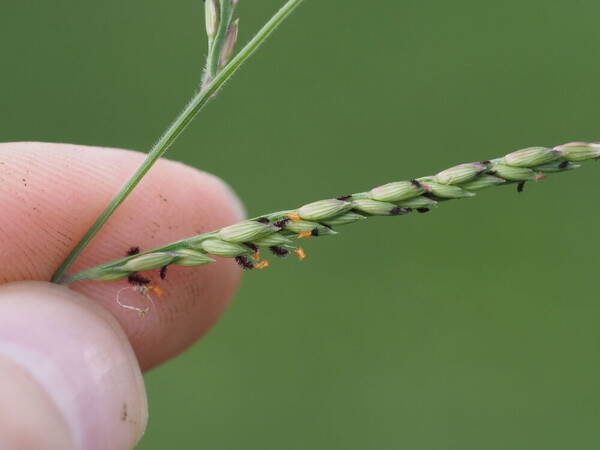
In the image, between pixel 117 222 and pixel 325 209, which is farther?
pixel 117 222

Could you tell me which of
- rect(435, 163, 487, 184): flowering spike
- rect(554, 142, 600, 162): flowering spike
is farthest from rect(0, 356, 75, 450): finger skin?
rect(554, 142, 600, 162): flowering spike

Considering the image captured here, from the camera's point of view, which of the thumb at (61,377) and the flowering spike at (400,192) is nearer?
the flowering spike at (400,192)

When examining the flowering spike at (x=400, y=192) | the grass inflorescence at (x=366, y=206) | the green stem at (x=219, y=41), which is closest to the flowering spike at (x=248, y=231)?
the grass inflorescence at (x=366, y=206)

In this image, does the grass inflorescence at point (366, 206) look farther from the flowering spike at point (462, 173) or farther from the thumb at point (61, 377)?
the thumb at point (61, 377)

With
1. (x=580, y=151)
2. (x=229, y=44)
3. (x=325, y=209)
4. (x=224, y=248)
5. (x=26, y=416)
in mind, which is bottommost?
(x=26, y=416)

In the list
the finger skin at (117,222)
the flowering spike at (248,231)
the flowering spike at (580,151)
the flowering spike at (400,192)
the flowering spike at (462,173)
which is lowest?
the finger skin at (117,222)

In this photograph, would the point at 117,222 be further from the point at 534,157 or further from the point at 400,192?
the point at 534,157

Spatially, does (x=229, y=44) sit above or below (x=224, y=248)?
above

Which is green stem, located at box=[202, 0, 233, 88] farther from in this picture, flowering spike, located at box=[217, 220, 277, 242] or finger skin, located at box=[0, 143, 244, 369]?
finger skin, located at box=[0, 143, 244, 369]

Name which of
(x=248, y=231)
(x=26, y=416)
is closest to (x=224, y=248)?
(x=248, y=231)
